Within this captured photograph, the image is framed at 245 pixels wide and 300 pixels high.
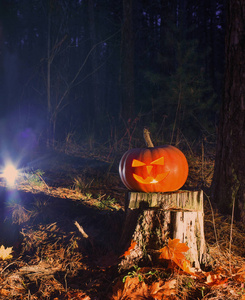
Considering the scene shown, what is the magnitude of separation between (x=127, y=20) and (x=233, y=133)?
8.19 meters

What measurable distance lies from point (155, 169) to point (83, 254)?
1.13 m

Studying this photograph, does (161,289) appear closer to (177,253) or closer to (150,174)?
(177,253)

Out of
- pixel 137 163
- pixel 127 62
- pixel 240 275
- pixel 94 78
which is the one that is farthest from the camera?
pixel 94 78

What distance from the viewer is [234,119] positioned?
3.29m

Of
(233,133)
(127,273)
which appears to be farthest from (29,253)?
(233,133)

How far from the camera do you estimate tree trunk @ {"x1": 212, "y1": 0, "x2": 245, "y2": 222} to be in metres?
3.22

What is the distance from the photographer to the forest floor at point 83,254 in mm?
1934

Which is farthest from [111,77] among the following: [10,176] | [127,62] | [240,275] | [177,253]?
[240,275]

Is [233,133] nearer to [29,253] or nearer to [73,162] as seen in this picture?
[29,253]

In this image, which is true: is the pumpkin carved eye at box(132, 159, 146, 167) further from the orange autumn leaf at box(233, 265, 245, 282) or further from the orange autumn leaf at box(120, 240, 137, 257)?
the orange autumn leaf at box(233, 265, 245, 282)

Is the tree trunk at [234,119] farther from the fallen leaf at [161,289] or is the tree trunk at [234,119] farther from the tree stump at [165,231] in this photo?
the fallen leaf at [161,289]

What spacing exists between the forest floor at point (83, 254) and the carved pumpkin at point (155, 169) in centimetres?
41

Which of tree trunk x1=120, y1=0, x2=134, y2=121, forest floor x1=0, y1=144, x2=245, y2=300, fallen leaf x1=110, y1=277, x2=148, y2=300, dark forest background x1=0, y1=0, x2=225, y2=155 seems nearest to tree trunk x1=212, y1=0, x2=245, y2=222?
forest floor x1=0, y1=144, x2=245, y2=300

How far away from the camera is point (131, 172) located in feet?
9.50
